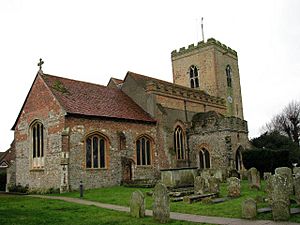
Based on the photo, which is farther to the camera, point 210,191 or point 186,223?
point 210,191

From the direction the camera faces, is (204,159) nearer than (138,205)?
No

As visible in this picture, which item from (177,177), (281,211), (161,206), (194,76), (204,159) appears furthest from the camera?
(194,76)

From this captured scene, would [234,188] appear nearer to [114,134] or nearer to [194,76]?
[114,134]

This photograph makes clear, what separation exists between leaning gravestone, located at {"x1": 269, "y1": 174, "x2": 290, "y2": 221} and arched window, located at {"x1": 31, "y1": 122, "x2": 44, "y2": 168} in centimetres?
1722

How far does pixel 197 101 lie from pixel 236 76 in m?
12.6

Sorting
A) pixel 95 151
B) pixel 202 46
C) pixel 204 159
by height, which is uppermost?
pixel 202 46

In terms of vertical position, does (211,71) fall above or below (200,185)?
above

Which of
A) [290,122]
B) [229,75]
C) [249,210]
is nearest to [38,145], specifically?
[249,210]

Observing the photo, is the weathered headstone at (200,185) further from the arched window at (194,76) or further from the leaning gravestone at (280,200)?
the arched window at (194,76)

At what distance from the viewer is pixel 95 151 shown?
2341cm

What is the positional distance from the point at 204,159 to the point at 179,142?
9.04 feet

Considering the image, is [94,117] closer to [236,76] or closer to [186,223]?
[186,223]

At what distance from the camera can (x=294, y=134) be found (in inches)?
2101

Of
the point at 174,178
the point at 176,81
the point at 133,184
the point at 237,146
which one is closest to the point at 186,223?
the point at 174,178
